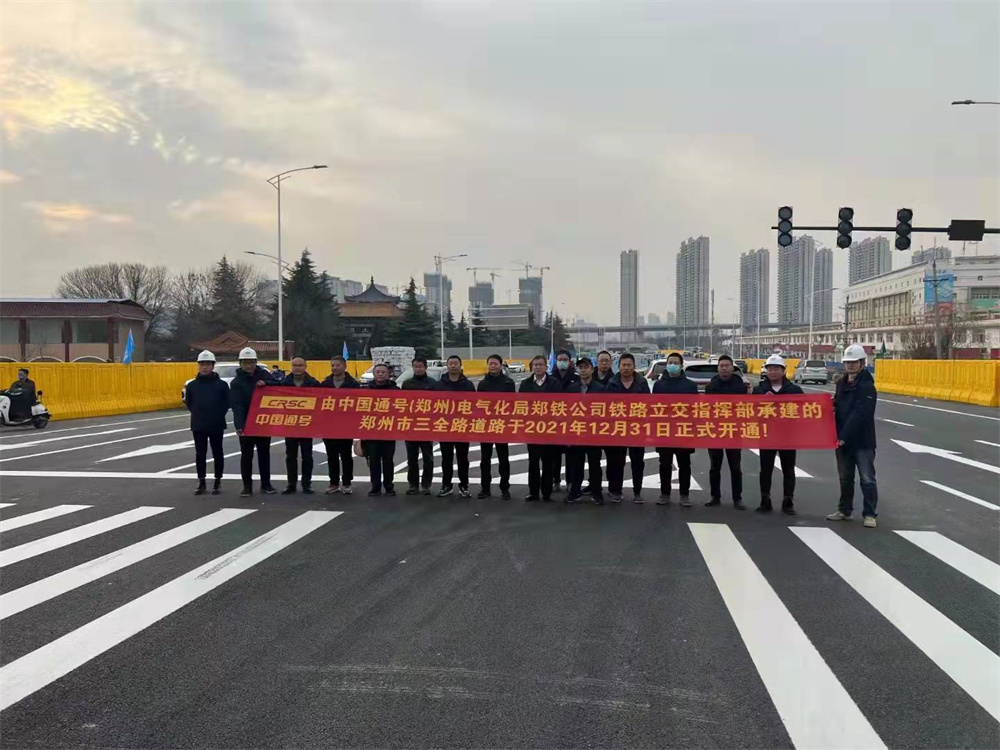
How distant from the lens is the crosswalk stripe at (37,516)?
7891 millimetres

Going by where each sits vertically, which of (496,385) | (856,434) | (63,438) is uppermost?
(496,385)

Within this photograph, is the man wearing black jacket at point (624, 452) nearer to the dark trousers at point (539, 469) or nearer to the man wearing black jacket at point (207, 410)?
the dark trousers at point (539, 469)

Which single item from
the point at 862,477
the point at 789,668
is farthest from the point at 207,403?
the point at 862,477

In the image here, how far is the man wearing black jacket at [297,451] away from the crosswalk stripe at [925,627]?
6654 mm

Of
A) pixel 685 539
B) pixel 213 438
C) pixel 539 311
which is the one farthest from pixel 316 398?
pixel 539 311

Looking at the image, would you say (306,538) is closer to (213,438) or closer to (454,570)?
(454,570)

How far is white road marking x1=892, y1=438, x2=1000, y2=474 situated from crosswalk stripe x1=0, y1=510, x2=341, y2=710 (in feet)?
38.4

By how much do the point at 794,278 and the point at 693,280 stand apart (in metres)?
30.8

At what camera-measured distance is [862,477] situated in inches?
317

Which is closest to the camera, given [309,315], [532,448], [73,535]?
[73,535]

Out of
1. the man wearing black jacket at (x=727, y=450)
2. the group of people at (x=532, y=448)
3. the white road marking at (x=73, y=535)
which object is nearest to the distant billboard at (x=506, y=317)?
the group of people at (x=532, y=448)

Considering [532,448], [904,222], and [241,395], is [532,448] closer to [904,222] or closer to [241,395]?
→ [241,395]

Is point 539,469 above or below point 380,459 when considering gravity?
below

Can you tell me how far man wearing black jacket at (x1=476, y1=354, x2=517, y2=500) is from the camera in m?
9.51
